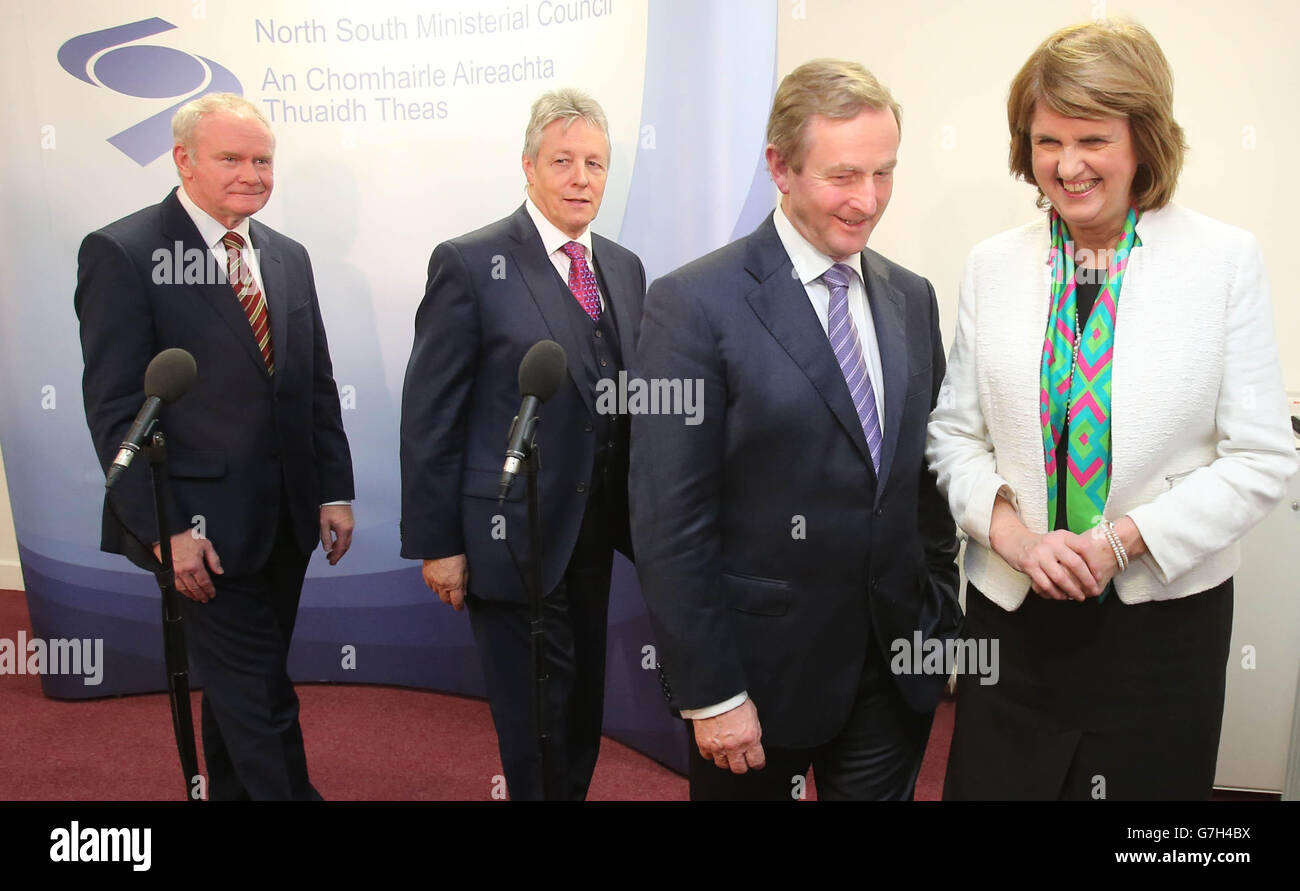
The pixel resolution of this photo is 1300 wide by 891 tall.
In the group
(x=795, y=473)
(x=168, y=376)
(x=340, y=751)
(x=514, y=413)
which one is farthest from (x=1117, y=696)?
(x=340, y=751)

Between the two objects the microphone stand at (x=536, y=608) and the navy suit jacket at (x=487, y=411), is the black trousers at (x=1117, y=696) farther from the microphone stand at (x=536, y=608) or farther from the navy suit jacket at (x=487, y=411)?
the navy suit jacket at (x=487, y=411)

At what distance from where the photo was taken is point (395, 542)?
4.19 m

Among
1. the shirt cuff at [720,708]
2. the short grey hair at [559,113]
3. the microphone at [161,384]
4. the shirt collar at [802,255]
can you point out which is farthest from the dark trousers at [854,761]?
the short grey hair at [559,113]

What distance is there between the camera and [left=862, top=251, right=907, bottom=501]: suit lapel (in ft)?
6.28

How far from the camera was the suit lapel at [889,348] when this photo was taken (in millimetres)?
1913

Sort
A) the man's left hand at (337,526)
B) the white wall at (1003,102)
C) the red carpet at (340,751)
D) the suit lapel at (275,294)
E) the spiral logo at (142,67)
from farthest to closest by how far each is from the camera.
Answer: the spiral logo at (142,67)
the white wall at (1003,102)
the red carpet at (340,751)
the man's left hand at (337,526)
the suit lapel at (275,294)

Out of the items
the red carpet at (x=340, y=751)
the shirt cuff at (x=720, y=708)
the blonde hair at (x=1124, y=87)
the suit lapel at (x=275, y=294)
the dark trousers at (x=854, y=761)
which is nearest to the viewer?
the blonde hair at (x=1124, y=87)

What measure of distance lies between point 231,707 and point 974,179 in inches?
128

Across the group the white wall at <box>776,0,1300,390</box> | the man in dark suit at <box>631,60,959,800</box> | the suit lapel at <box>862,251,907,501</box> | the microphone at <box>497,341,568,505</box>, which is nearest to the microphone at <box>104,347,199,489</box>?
the microphone at <box>497,341,568,505</box>

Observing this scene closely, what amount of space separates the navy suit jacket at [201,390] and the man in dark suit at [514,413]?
44cm

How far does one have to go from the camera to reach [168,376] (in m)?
2.21

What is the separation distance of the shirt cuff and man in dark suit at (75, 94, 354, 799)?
5.30 ft

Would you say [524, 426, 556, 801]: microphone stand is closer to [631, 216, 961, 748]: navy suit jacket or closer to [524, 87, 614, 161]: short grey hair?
[631, 216, 961, 748]: navy suit jacket

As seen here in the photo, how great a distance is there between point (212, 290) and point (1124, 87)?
233 centimetres
